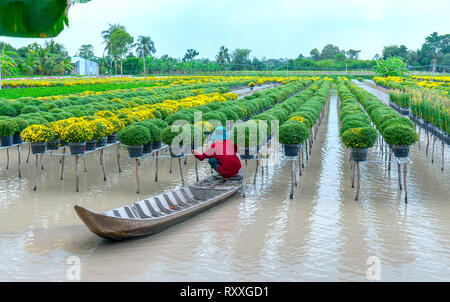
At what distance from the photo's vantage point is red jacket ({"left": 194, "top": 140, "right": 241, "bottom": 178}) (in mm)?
15641

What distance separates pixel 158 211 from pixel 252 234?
2.50 m

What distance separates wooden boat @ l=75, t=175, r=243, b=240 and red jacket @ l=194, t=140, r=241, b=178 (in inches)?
13.1

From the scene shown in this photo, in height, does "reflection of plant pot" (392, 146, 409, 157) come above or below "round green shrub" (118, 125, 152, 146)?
below

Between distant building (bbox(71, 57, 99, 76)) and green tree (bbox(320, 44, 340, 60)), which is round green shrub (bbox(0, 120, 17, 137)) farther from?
green tree (bbox(320, 44, 340, 60))

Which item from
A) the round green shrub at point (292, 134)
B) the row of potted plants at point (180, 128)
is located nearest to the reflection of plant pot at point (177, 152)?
the row of potted plants at point (180, 128)

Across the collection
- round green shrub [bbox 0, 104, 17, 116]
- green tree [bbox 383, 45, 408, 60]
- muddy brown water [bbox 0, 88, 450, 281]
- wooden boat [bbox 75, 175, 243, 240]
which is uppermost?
green tree [bbox 383, 45, 408, 60]

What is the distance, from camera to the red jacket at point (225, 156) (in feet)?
51.3

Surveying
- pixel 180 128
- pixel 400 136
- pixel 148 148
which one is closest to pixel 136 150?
pixel 148 148

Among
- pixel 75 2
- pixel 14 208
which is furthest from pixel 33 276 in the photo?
pixel 75 2

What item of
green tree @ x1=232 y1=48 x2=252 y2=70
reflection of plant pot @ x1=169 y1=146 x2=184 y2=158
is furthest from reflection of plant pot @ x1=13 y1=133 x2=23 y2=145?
green tree @ x1=232 y1=48 x2=252 y2=70

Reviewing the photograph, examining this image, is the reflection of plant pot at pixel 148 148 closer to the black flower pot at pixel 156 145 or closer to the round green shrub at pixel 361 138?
the black flower pot at pixel 156 145

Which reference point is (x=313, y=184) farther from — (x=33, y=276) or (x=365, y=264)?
(x=33, y=276)
